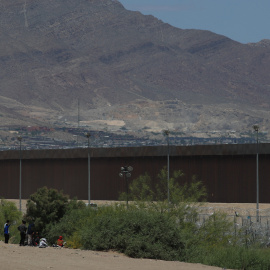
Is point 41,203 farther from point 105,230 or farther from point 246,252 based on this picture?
point 246,252

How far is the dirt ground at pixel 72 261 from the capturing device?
108 ft

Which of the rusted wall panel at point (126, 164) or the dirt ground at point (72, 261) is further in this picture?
the rusted wall panel at point (126, 164)

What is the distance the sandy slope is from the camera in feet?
108

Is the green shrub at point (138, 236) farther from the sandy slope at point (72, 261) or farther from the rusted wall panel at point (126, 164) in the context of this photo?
the rusted wall panel at point (126, 164)

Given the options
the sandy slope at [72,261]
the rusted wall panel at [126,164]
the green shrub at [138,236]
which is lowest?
the sandy slope at [72,261]

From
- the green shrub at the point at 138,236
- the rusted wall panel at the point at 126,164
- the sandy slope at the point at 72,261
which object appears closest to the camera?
the sandy slope at the point at 72,261

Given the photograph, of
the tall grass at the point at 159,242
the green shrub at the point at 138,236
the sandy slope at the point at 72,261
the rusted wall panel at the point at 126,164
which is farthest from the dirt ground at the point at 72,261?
the rusted wall panel at the point at 126,164

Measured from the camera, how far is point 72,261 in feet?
115

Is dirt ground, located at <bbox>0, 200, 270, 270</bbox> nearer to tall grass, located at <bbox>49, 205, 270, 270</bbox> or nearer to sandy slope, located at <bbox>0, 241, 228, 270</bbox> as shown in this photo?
sandy slope, located at <bbox>0, 241, 228, 270</bbox>

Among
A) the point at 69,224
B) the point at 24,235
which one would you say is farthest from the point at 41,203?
the point at 24,235

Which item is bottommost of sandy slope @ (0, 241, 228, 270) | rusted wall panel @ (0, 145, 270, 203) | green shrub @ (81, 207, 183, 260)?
sandy slope @ (0, 241, 228, 270)

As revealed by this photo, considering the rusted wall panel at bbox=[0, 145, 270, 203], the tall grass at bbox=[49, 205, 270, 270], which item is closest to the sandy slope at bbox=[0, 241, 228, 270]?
the tall grass at bbox=[49, 205, 270, 270]

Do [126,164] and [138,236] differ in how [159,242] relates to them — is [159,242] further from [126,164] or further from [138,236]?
[126,164]

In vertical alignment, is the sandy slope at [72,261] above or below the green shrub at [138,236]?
below
